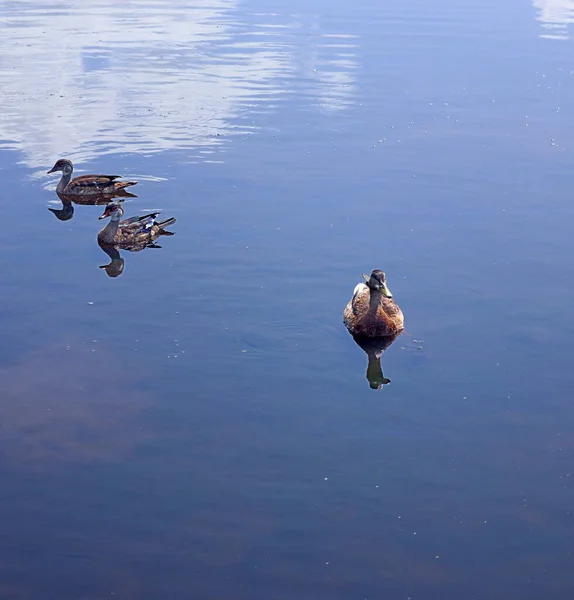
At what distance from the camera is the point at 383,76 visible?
33.6 meters

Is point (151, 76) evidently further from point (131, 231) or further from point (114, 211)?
point (131, 231)

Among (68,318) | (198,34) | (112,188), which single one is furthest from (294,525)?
(198,34)

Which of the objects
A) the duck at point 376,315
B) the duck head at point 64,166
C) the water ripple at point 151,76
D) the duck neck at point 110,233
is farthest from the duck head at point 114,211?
the duck at point 376,315

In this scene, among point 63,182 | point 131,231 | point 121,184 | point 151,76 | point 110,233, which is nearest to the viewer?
point 131,231

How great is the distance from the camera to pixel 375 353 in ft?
52.4

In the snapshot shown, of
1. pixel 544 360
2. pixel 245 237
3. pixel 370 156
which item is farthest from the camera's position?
pixel 370 156

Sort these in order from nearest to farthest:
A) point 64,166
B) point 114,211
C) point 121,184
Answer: point 114,211 → point 121,184 → point 64,166

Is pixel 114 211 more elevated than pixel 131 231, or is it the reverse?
pixel 114 211

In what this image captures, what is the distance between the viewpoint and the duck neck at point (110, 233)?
20.2m

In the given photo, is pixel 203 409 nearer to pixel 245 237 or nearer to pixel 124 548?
pixel 124 548

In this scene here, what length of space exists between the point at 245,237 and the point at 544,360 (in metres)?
6.74

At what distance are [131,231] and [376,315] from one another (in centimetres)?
598

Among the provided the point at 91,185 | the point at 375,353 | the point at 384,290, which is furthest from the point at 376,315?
the point at 91,185

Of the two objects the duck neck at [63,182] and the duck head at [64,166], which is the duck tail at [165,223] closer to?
the duck neck at [63,182]
